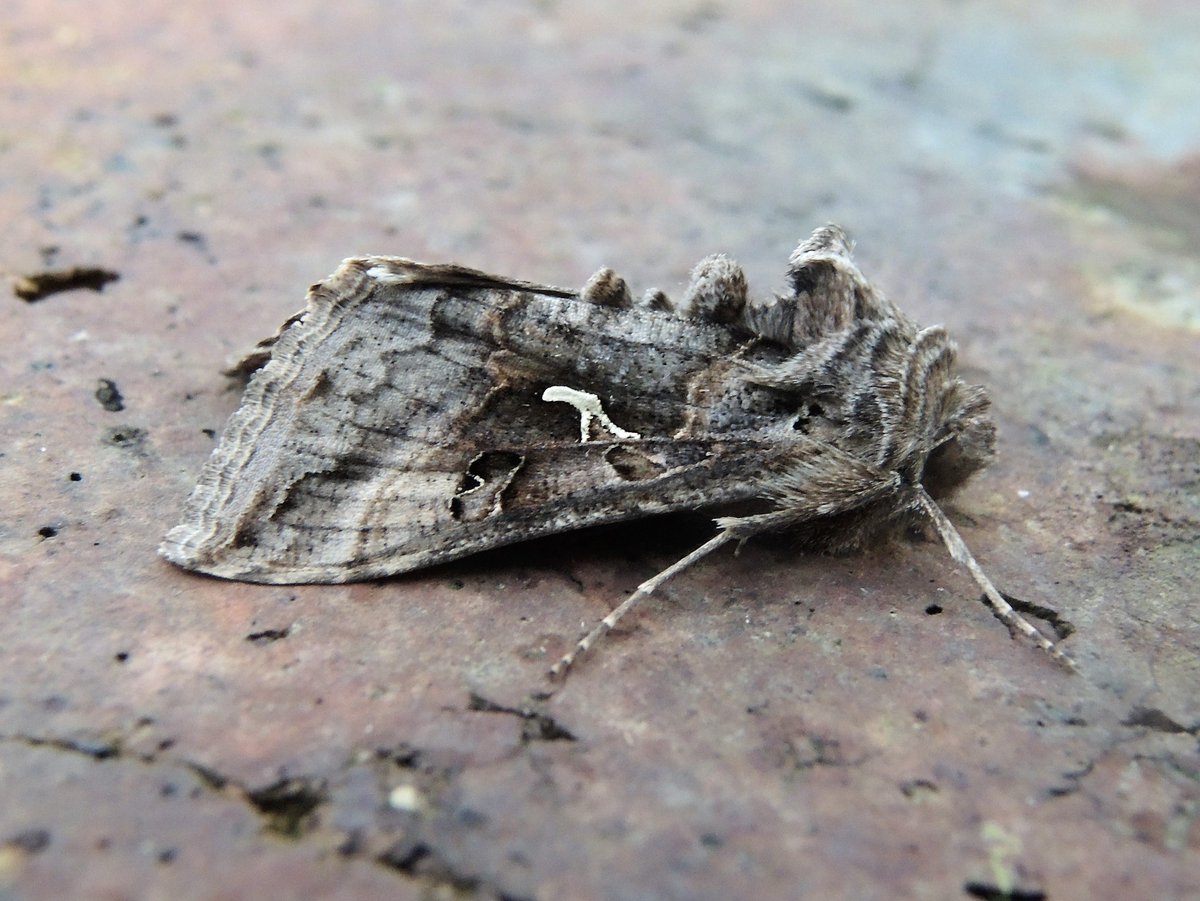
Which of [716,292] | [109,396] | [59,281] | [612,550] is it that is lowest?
[612,550]

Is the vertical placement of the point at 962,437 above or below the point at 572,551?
above

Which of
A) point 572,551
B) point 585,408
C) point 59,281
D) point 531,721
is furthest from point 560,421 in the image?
point 59,281

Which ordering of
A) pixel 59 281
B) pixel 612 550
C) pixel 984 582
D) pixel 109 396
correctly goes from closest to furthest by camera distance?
1. pixel 984 582
2. pixel 612 550
3. pixel 109 396
4. pixel 59 281

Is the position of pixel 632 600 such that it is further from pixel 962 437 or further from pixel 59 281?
pixel 59 281

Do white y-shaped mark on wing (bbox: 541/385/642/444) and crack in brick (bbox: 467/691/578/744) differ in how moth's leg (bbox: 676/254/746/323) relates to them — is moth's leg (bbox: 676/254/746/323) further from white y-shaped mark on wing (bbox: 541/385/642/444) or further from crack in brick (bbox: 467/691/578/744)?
crack in brick (bbox: 467/691/578/744)

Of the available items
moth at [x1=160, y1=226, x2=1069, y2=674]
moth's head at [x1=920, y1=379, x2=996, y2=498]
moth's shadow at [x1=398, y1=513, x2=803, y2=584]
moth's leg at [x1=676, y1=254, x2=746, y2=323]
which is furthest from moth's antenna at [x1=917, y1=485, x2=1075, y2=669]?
moth's leg at [x1=676, y1=254, x2=746, y2=323]

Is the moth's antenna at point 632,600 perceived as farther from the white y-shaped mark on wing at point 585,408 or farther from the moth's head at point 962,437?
the moth's head at point 962,437

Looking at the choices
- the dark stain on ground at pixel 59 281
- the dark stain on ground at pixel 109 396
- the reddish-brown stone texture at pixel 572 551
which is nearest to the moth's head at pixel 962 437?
the reddish-brown stone texture at pixel 572 551
